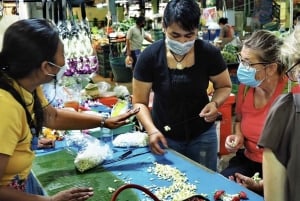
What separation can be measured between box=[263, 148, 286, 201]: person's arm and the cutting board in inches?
25.0

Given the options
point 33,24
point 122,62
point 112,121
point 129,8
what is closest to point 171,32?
point 112,121

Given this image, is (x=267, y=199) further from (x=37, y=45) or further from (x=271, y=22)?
(x=271, y=22)

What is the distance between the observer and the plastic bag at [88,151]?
6.78 ft

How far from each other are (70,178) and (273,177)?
112cm

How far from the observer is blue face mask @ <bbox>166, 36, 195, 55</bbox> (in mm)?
2233

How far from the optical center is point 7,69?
146 cm

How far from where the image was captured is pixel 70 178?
1979 mm

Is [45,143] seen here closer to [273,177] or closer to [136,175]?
[136,175]

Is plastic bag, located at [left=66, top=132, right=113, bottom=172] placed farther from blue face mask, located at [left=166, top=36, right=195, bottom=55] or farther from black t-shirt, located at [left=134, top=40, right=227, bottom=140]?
blue face mask, located at [left=166, top=36, right=195, bottom=55]

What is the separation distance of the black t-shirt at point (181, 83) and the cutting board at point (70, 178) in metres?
0.56

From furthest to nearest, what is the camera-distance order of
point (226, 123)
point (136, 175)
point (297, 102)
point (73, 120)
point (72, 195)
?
point (226, 123), point (73, 120), point (136, 175), point (72, 195), point (297, 102)

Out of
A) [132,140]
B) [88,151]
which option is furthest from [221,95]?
[88,151]

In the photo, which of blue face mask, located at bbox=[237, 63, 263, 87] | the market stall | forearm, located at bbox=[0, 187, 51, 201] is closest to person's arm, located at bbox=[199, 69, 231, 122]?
blue face mask, located at bbox=[237, 63, 263, 87]

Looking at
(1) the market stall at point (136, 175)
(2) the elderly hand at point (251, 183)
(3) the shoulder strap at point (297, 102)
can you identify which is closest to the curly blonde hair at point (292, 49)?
(3) the shoulder strap at point (297, 102)
